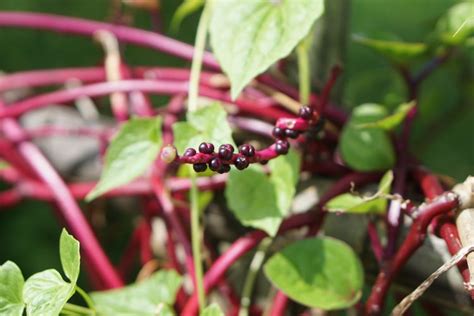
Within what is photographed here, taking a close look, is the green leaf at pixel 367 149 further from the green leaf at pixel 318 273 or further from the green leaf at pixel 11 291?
the green leaf at pixel 11 291

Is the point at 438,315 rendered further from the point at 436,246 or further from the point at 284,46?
the point at 284,46

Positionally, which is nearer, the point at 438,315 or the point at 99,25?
the point at 438,315

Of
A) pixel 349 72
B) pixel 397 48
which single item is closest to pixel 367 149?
pixel 397 48

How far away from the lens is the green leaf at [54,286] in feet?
1.31

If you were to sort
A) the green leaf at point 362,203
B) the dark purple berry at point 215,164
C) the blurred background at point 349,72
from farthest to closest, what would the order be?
the blurred background at point 349,72, the green leaf at point 362,203, the dark purple berry at point 215,164

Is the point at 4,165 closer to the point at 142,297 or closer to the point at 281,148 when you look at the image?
the point at 142,297

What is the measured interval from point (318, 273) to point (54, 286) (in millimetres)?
187

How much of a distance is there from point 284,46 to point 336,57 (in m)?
0.29

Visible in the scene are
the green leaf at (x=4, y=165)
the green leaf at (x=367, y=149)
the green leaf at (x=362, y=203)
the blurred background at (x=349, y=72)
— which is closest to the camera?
the green leaf at (x=362, y=203)

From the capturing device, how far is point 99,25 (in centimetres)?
79

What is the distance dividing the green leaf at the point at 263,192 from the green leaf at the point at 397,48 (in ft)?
0.46

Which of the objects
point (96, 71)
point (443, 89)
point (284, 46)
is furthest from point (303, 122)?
point (443, 89)

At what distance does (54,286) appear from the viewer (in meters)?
0.42

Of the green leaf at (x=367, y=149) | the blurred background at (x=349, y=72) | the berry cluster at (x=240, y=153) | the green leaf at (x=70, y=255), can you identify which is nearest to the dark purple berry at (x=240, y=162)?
the berry cluster at (x=240, y=153)
